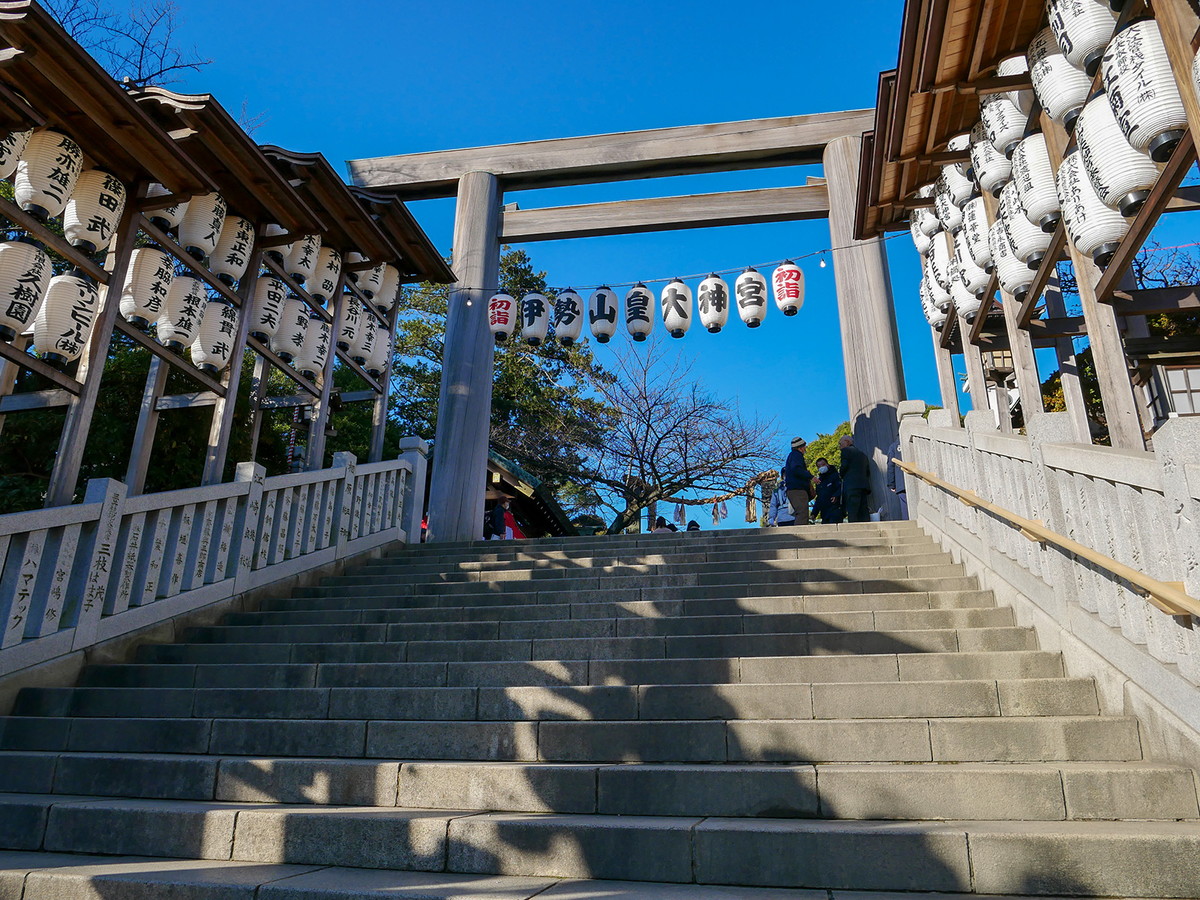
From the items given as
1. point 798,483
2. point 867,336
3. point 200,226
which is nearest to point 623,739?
point 200,226

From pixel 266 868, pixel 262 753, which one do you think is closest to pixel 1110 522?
pixel 266 868

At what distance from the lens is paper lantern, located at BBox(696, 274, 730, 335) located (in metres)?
12.1

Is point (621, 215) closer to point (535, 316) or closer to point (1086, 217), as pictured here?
point (535, 316)

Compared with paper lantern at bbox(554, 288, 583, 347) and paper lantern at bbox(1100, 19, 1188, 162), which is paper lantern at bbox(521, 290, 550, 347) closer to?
paper lantern at bbox(554, 288, 583, 347)

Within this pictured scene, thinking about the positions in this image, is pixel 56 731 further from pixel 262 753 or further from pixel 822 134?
pixel 822 134

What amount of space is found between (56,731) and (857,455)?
31.0 feet

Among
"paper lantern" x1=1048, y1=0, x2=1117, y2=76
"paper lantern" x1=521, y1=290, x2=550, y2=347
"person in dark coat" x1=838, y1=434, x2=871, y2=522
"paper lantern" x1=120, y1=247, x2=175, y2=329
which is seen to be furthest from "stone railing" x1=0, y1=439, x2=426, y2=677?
"paper lantern" x1=1048, y1=0, x2=1117, y2=76

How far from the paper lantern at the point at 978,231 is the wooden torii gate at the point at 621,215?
394 cm

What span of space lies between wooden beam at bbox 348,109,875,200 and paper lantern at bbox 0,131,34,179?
7.68 meters

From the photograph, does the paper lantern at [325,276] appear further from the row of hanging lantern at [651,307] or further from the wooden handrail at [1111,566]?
the wooden handrail at [1111,566]

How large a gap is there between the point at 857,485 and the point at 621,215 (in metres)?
5.86

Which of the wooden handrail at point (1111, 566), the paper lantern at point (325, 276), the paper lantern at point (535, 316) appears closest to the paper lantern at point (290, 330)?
the paper lantern at point (325, 276)

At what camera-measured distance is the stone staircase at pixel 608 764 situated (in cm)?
289

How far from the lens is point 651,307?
40.8 ft
